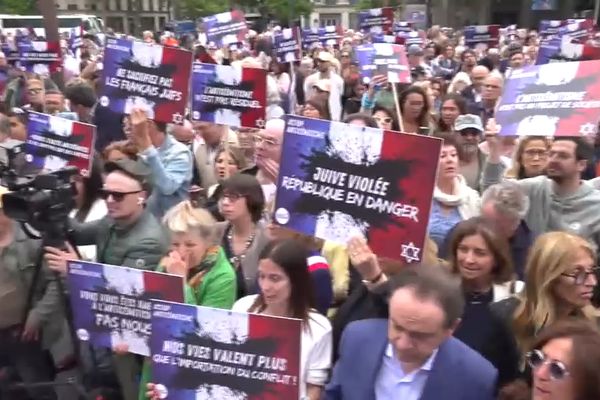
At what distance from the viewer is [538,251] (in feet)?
10.2

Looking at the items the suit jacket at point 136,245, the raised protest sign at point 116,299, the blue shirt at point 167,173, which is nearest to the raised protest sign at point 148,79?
the blue shirt at point 167,173

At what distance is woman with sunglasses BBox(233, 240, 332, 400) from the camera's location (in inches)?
122

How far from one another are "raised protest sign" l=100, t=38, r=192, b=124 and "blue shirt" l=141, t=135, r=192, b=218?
0.97 ft

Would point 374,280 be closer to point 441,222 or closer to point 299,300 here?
point 299,300

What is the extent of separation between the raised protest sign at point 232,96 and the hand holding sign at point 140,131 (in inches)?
43.5

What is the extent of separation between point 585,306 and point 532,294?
0.66 ft

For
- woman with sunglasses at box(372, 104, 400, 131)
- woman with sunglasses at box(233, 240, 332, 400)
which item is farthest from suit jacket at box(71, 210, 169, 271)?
woman with sunglasses at box(372, 104, 400, 131)

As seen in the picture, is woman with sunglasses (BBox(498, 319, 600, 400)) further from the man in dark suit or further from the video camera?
the video camera

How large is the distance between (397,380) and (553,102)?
2.60 meters

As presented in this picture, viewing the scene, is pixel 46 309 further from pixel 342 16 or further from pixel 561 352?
pixel 342 16

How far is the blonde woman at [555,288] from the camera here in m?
3.05

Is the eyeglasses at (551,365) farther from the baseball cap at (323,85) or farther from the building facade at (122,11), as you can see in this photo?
the building facade at (122,11)

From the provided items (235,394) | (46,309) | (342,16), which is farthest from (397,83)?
(342,16)

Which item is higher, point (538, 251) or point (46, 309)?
point (538, 251)
